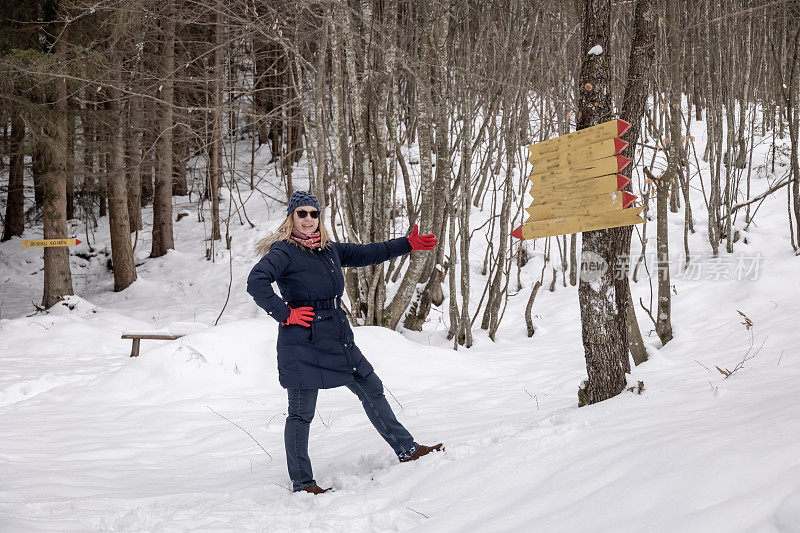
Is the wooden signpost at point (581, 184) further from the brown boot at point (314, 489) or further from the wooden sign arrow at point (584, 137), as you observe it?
the brown boot at point (314, 489)

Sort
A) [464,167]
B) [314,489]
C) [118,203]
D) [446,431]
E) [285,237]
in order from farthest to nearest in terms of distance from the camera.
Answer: [118,203] < [464,167] < [446,431] < [285,237] < [314,489]

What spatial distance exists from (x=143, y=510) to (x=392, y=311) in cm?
503

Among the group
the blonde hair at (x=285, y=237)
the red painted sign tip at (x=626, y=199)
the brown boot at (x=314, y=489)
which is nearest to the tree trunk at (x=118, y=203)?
the blonde hair at (x=285, y=237)

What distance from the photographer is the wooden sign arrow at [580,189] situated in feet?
11.1

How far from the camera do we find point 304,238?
362 centimetres

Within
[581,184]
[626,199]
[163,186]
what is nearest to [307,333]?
[581,184]

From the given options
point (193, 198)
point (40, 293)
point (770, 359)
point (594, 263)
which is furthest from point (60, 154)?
point (770, 359)

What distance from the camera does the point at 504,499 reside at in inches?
102

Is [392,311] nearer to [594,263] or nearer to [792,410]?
[594,263]

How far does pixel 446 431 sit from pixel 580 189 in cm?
188

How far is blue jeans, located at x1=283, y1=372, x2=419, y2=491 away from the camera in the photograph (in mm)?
3418

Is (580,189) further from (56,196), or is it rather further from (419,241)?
(56,196)

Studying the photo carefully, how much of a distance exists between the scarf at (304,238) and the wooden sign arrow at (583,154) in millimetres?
1450

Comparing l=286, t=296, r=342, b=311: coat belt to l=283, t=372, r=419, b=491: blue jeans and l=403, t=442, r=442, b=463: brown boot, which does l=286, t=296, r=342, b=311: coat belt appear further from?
l=403, t=442, r=442, b=463: brown boot
